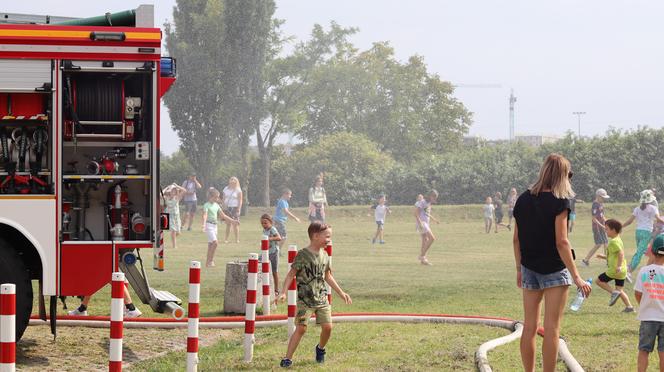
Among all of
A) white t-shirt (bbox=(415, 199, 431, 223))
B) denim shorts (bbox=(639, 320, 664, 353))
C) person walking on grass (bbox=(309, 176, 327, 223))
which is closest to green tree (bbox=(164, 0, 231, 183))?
person walking on grass (bbox=(309, 176, 327, 223))

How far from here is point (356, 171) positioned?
75.4 meters

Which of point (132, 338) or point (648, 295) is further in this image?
point (132, 338)

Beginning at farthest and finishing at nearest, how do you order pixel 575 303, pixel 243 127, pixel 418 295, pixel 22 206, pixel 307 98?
pixel 307 98 < pixel 243 127 < pixel 418 295 < pixel 575 303 < pixel 22 206

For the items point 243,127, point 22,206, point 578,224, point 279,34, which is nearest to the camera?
point 22,206

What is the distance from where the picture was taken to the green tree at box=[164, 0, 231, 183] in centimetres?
6819

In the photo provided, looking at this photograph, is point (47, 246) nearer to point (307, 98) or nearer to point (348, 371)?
point (348, 371)

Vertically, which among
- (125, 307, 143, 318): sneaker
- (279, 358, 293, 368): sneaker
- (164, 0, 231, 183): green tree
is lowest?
(279, 358, 293, 368): sneaker

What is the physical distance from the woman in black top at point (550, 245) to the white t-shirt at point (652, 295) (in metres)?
0.70

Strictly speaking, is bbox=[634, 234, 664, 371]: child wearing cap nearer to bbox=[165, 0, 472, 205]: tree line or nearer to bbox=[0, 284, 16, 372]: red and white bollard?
bbox=[0, 284, 16, 372]: red and white bollard

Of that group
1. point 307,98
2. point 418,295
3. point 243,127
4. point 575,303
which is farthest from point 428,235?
point 307,98

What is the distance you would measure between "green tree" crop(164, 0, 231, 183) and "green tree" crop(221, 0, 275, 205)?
0.64 meters

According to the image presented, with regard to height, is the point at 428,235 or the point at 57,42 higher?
the point at 57,42

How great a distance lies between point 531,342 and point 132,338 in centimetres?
513

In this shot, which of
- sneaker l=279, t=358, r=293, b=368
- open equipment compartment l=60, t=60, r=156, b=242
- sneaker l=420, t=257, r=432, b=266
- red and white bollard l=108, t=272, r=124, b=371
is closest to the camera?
red and white bollard l=108, t=272, r=124, b=371
